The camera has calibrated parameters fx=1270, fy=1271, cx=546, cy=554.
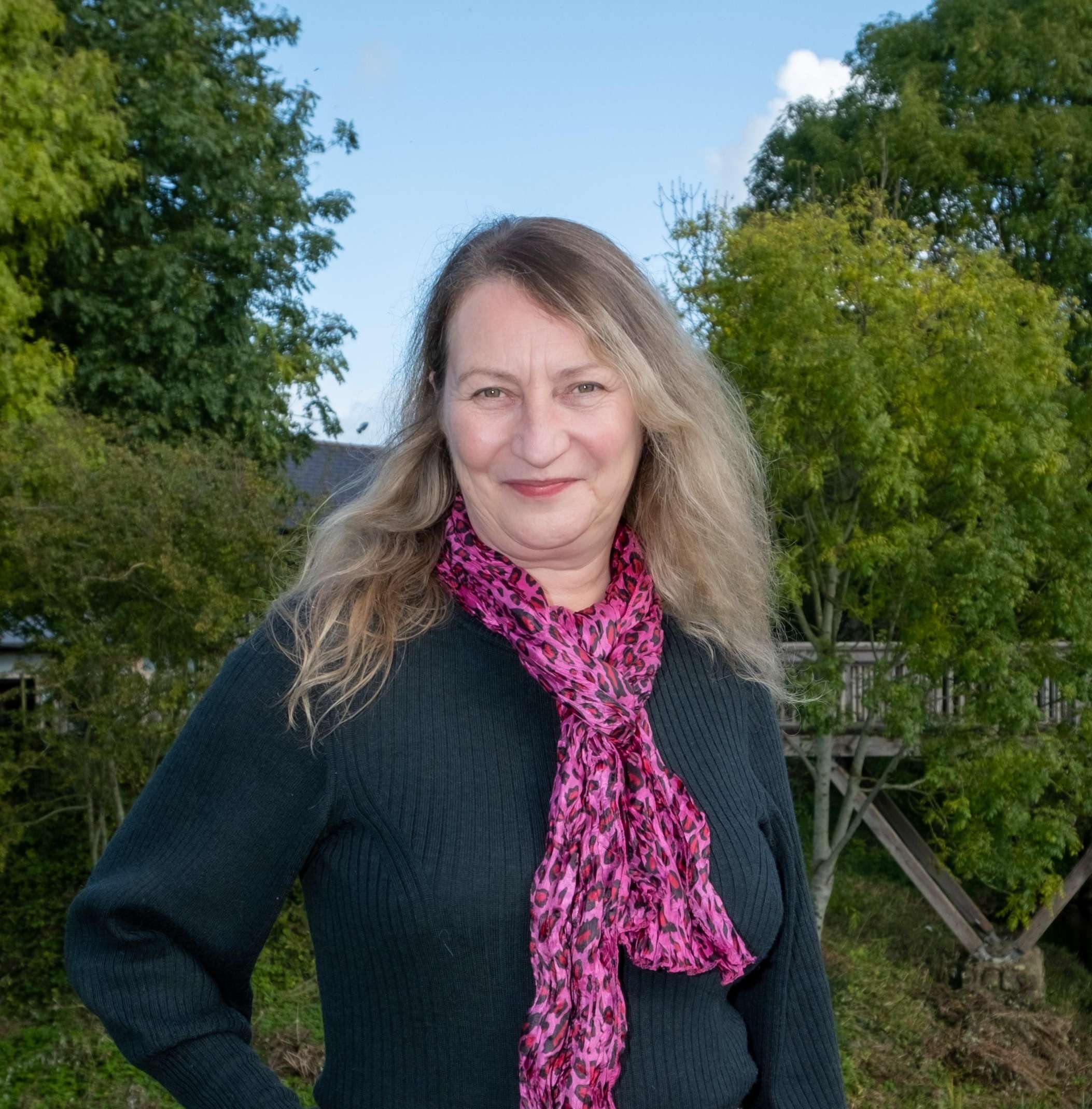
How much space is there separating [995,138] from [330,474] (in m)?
11.2

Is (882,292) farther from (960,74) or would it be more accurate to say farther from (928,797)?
(960,74)

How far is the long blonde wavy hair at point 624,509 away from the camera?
1.77 meters

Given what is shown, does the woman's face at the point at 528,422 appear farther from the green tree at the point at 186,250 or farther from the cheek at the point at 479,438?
the green tree at the point at 186,250

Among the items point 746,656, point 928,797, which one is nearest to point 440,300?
point 746,656

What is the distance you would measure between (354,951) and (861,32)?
21.5 m

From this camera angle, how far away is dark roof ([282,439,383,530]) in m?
2.24

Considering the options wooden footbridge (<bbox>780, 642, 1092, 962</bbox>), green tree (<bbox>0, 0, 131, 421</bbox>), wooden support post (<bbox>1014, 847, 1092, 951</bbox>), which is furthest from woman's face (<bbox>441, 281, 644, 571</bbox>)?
wooden support post (<bbox>1014, 847, 1092, 951</bbox>)

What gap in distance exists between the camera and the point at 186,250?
45.7ft

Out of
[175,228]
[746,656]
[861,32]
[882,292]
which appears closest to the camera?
[746,656]

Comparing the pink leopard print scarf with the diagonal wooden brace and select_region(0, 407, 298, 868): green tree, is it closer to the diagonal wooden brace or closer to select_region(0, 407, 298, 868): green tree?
select_region(0, 407, 298, 868): green tree

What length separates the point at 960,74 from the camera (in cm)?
1852

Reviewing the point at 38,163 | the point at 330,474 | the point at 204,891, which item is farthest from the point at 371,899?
the point at 330,474

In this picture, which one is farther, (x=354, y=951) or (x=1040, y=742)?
(x=1040, y=742)

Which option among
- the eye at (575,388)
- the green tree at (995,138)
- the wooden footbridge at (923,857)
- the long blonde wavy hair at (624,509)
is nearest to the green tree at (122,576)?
the wooden footbridge at (923,857)
